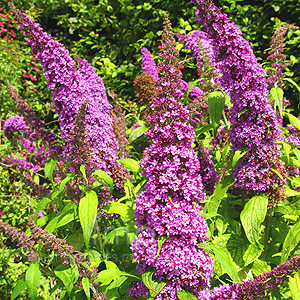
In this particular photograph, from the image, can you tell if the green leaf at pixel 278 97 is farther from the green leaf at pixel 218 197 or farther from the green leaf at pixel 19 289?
the green leaf at pixel 19 289

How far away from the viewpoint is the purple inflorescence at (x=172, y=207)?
1.98m

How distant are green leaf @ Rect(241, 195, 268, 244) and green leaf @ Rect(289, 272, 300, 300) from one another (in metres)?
0.36

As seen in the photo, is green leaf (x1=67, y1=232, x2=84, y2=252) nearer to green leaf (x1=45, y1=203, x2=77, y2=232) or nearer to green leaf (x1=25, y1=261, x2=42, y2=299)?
green leaf (x1=45, y1=203, x2=77, y2=232)

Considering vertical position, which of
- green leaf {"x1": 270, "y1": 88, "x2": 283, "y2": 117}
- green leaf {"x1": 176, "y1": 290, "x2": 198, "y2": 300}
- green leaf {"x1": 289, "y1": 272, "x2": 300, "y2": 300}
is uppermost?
green leaf {"x1": 270, "y1": 88, "x2": 283, "y2": 117}

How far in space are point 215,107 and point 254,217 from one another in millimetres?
956

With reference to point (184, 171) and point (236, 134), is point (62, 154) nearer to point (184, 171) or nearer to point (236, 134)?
point (184, 171)

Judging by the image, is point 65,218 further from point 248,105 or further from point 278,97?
point 278,97

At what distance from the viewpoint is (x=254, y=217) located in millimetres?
2355

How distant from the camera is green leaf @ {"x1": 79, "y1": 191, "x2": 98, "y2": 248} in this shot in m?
2.07

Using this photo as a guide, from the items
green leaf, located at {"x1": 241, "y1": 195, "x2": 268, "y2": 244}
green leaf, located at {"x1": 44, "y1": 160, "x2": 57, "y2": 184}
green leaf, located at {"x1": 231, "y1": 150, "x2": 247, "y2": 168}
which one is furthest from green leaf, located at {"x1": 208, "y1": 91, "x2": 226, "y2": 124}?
green leaf, located at {"x1": 44, "y1": 160, "x2": 57, "y2": 184}

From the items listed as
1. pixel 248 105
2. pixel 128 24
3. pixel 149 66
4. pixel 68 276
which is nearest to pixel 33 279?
pixel 68 276

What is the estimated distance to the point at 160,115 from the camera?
7.00 ft

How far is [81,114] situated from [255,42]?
534cm

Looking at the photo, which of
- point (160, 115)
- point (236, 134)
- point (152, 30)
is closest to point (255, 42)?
point (152, 30)
